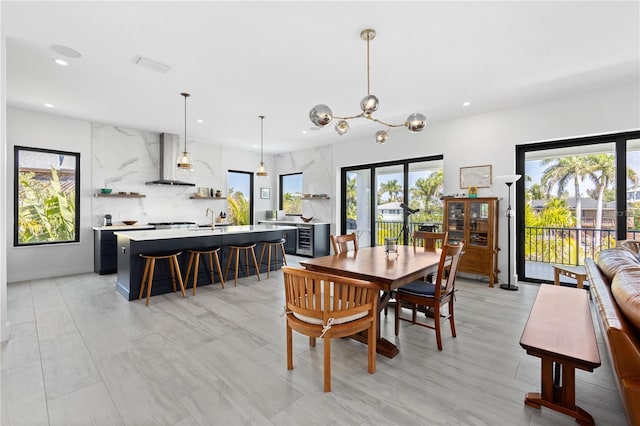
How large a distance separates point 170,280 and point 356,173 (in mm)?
4504

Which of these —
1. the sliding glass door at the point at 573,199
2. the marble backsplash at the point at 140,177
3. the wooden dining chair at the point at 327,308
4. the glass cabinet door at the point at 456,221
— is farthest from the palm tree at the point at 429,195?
the marble backsplash at the point at 140,177

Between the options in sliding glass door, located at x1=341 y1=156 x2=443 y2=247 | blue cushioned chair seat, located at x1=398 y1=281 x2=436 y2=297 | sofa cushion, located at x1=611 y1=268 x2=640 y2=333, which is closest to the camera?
sofa cushion, located at x1=611 y1=268 x2=640 y2=333

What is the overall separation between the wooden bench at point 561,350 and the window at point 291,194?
21.3 ft

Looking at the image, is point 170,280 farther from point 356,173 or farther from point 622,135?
point 622,135

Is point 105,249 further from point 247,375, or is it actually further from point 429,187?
point 429,187

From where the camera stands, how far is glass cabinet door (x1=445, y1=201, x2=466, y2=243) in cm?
488

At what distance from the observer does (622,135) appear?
401 centimetres

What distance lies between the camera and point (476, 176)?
496 cm

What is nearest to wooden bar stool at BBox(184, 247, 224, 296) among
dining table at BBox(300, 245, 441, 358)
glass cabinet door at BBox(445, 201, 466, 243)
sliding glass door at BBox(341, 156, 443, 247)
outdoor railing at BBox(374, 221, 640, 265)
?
dining table at BBox(300, 245, 441, 358)

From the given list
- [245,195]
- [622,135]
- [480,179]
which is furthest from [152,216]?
[622,135]

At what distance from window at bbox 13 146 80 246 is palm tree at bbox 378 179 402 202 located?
578 centimetres

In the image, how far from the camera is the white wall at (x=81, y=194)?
4.73 meters

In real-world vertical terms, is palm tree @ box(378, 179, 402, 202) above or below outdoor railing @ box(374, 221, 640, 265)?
above

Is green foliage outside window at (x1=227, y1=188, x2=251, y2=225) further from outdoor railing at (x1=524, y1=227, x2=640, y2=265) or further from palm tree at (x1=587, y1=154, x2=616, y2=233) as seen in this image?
palm tree at (x1=587, y1=154, x2=616, y2=233)
